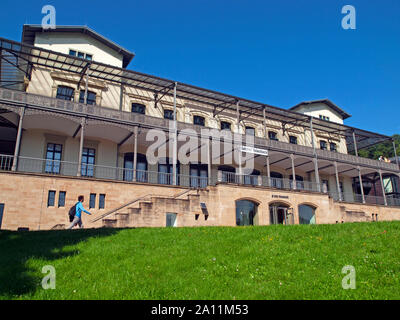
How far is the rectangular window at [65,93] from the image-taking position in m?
24.3

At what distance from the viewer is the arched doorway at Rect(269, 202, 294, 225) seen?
2444 cm

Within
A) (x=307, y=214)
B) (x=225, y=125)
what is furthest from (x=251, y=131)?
(x=307, y=214)

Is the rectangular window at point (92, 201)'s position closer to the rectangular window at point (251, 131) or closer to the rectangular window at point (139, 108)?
the rectangular window at point (139, 108)

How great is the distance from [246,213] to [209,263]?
49.6ft

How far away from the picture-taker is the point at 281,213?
25.2 m

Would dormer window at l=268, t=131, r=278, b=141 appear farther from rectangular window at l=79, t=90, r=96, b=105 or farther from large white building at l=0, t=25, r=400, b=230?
rectangular window at l=79, t=90, r=96, b=105

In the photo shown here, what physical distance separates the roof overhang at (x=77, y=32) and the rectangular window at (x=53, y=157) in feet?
28.7

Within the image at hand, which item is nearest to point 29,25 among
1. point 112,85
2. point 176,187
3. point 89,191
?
point 112,85

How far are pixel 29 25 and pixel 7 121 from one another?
757 centimetres

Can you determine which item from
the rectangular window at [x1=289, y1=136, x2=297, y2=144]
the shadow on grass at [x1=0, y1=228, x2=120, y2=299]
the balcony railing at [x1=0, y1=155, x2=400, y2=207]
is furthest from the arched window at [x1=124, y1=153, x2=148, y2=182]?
the rectangular window at [x1=289, y1=136, x2=297, y2=144]

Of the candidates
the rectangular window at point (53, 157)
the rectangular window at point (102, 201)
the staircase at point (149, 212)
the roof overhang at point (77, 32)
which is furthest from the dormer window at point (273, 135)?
the rectangular window at point (53, 157)
